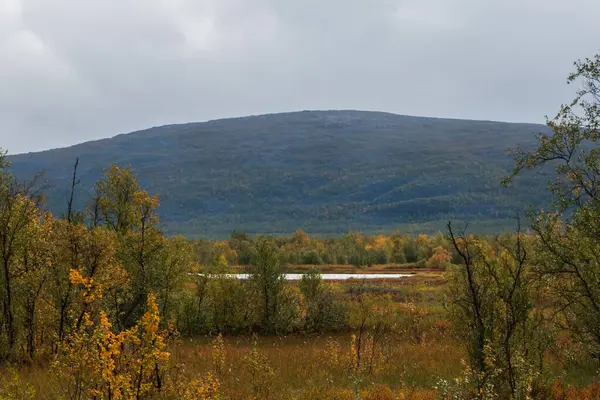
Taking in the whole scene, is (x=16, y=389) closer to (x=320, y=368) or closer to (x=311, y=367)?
(x=311, y=367)

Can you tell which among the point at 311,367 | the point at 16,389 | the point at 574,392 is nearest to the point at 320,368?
the point at 311,367

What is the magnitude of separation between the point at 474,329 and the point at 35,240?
14607 mm

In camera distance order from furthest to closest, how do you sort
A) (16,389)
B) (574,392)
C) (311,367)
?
(311,367)
(574,392)
(16,389)

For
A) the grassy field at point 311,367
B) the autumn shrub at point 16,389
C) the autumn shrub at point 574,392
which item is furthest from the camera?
the grassy field at point 311,367

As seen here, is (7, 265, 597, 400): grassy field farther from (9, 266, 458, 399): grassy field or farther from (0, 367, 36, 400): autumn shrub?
(0, 367, 36, 400): autumn shrub

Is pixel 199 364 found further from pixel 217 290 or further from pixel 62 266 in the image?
pixel 217 290

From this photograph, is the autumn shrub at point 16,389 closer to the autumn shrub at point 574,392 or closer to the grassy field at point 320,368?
the grassy field at point 320,368

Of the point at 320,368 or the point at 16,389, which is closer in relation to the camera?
the point at 16,389

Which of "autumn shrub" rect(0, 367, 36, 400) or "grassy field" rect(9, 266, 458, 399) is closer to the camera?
"autumn shrub" rect(0, 367, 36, 400)

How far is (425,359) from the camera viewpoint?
20.2 m

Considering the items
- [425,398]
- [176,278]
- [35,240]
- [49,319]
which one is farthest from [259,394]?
[176,278]

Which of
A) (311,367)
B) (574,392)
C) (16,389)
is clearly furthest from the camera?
(311,367)

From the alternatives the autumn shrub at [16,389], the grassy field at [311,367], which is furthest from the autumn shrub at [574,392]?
the autumn shrub at [16,389]

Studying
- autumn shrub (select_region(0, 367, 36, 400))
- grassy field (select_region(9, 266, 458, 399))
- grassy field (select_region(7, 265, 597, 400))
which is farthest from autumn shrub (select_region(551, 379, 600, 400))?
autumn shrub (select_region(0, 367, 36, 400))
